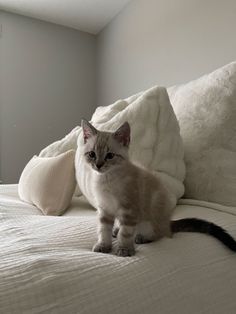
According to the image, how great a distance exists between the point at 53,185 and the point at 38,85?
217 cm

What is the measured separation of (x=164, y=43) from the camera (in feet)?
7.84

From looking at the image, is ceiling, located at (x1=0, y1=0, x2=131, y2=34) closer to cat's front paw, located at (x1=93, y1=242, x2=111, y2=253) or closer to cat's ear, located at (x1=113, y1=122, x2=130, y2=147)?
cat's ear, located at (x1=113, y1=122, x2=130, y2=147)

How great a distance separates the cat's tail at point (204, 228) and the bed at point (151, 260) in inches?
0.8

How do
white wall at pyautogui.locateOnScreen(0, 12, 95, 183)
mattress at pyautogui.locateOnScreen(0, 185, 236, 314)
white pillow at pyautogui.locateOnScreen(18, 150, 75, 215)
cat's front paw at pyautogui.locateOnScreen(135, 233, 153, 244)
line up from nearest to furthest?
mattress at pyautogui.locateOnScreen(0, 185, 236, 314) → cat's front paw at pyautogui.locateOnScreen(135, 233, 153, 244) → white pillow at pyautogui.locateOnScreen(18, 150, 75, 215) → white wall at pyautogui.locateOnScreen(0, 12, 95, 183)

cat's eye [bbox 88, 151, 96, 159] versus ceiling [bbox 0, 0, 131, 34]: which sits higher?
ceiling [bbox 0, 0, 131, 34]

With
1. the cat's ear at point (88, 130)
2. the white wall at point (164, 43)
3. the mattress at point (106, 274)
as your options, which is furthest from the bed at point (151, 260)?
the white wall at point (164, 43)

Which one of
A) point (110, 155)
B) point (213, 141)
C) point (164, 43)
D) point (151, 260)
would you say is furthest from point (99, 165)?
point (164, 43)

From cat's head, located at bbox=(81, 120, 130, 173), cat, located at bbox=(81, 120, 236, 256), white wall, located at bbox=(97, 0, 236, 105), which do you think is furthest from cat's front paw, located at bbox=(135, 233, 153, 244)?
white wall, located at bbox=(97, 0, 236, 105)

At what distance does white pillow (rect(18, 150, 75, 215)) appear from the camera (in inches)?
57.2

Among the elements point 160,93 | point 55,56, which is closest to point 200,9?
point 160,93

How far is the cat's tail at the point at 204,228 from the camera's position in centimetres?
94

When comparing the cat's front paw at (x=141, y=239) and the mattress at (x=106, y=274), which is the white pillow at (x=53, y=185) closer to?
the mattress at (x=106, y=274)

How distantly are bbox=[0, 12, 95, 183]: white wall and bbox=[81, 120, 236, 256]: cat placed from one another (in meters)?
2.50

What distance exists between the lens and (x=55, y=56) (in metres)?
3.50
